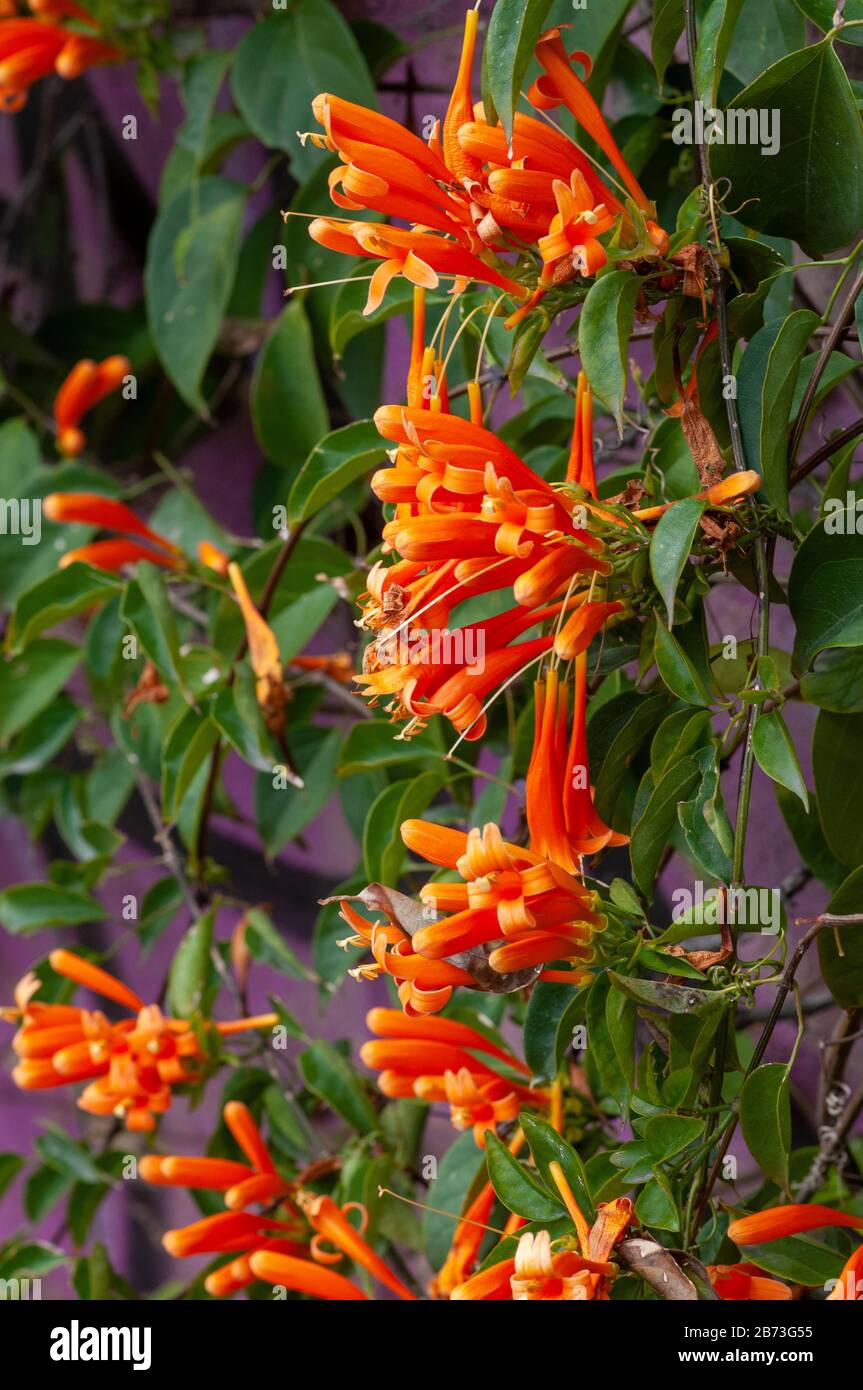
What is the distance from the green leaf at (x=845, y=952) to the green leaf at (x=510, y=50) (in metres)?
0.27

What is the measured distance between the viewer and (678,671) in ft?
1.33

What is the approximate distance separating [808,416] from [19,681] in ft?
2.14

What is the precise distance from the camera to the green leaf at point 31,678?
0.92 m

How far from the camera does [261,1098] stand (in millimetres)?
842

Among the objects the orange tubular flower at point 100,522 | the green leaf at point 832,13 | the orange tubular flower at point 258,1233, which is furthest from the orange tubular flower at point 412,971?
the orange tubular flower at point 100,522

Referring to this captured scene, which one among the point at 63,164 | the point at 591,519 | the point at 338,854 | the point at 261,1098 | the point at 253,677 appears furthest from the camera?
the point at 63,164

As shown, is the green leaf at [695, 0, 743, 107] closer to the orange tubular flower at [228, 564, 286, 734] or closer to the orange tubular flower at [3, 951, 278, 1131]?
the orange tubular flower at [228, 564, 286, 734]

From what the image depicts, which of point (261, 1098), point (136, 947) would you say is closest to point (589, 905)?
point (261, 1098)

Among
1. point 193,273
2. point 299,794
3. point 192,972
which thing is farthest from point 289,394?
point 192,972

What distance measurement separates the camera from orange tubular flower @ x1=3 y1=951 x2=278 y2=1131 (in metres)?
0.69

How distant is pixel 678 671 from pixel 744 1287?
0.20 metres

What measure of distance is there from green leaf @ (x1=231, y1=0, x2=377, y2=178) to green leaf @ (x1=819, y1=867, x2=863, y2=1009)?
534 millimetres

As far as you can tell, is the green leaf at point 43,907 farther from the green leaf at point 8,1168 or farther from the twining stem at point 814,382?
the twining stem at point 814,382
